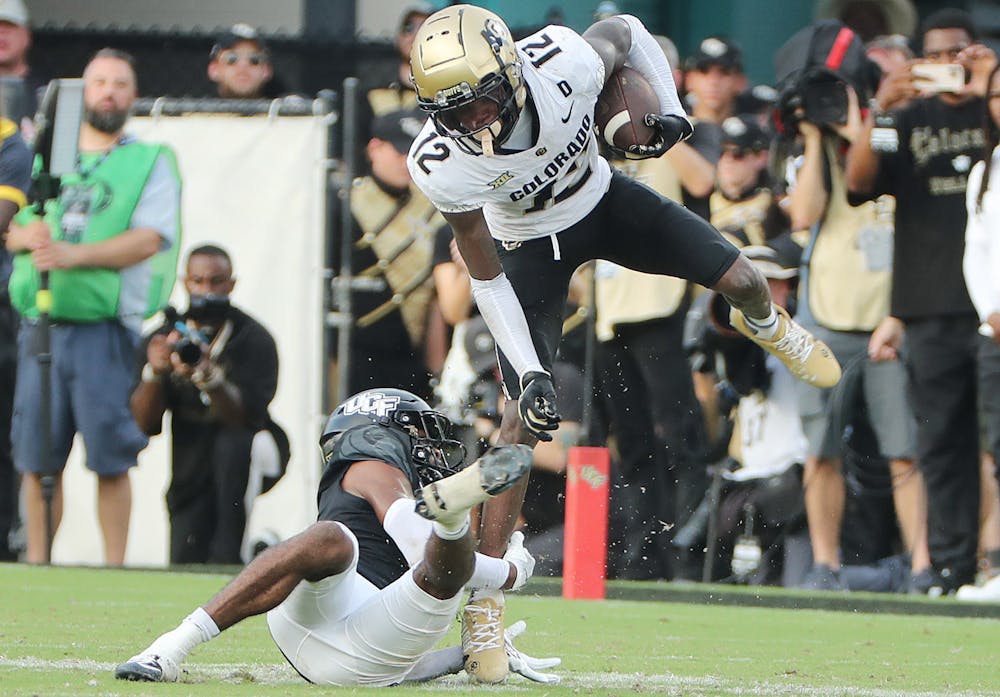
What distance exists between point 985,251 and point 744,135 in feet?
6.14

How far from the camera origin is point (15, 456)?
10680 millimetres

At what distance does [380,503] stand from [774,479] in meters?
4.71

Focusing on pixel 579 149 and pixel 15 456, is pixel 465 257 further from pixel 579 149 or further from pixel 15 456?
pixel 15 456

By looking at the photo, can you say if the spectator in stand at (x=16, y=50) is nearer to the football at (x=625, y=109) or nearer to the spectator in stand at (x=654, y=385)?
the spectator in stand at (x=654, y=385)

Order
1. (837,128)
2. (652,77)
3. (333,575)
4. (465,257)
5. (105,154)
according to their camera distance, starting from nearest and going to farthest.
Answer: (333,575) → (465,257) → (652,77) → (837,128) → (105,154)

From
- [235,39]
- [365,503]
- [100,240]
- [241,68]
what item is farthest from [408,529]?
[235,39]

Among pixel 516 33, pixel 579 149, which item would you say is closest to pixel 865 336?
pixel 516 33

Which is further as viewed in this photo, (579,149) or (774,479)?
(774,479)

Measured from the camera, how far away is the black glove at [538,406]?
6418 millimetres

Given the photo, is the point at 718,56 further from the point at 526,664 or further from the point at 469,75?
the point at 526,664

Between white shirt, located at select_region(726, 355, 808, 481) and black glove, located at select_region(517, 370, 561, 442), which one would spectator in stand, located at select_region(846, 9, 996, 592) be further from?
black glove, located at select_region(517, 370, 561, 442)

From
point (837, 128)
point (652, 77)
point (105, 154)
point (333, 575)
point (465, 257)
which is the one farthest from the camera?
point (105, 154)

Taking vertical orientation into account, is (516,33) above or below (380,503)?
above

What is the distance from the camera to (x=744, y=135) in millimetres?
10891
